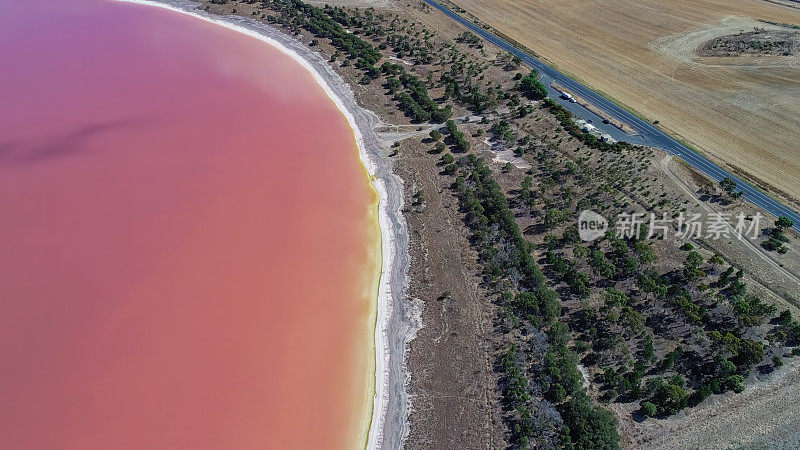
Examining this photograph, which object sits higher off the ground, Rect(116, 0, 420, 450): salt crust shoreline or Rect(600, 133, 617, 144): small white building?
Rect(600, 133, 617, 144): small white building

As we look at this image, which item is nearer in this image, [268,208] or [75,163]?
[268,208]

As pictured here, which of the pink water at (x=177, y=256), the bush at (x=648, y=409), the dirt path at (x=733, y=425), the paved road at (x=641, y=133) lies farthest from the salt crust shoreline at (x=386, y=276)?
the paved road at (x=641, y=133)

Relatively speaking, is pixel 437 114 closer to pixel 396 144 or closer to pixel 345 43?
pixel 396 144

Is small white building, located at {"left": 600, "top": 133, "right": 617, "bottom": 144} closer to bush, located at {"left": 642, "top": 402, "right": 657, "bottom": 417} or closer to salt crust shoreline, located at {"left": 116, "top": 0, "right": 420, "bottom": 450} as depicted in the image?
salt crust shoreline, located at {"left": 116, "top": 0, "right": 420, "bottom": 450}

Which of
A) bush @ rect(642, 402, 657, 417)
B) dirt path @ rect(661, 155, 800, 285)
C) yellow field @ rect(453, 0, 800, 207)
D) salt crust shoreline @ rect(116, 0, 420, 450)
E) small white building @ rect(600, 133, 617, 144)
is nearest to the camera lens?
bush @ rect(642, 402, 657, 417)

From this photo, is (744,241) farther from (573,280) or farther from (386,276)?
(386,276)

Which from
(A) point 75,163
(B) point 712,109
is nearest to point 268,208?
(A) point 75,163

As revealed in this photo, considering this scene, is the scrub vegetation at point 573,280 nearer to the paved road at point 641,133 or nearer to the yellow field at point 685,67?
the paved road at point 641,133

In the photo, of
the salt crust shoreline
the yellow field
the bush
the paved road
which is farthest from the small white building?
the bush

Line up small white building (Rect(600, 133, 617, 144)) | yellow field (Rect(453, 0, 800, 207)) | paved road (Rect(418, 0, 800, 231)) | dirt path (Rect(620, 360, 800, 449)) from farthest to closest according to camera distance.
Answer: yellow field (Rect(453, 0, 800, 207)), small white building (Rect(600, 133, 617, 144)), paved road (Rect(418, 0, 800, 231)), dirt path (Rect(620, 360, 800, 449))
